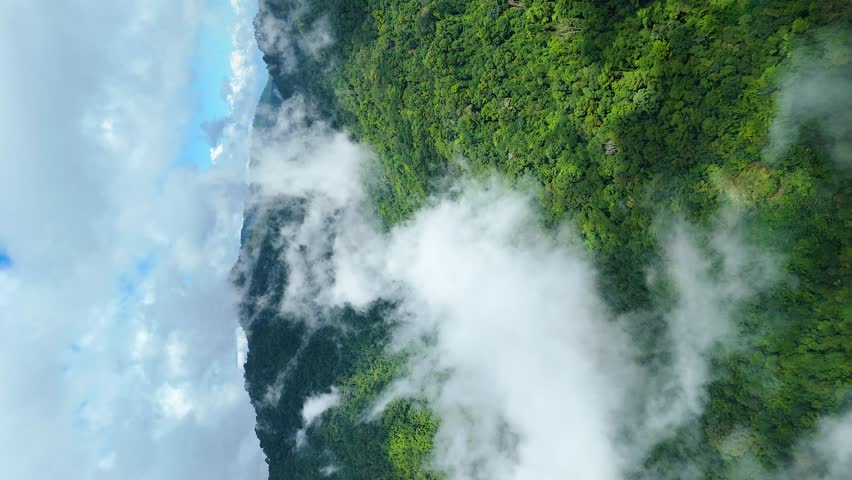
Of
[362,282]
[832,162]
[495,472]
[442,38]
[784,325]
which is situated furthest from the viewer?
[362,282]

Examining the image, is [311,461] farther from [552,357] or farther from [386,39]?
[386,39]

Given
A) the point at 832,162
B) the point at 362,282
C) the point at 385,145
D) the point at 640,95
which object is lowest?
the point at 832,162

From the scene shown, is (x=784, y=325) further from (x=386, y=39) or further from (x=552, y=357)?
(x=386, y=39)

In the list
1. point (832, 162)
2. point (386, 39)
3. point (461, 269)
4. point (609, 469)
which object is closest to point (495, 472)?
point (609, 469)

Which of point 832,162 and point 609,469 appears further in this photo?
point 609,469

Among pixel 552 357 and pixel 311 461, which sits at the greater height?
pixel 311 461

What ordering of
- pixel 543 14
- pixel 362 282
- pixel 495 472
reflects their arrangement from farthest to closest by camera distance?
pixel 362 282 → pixel 495 472 → pixel 543 14

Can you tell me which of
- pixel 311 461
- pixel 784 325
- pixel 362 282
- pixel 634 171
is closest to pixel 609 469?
pixel 784 325
